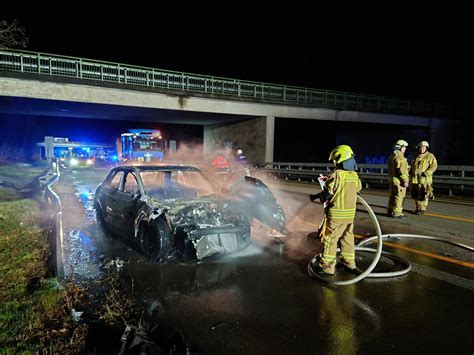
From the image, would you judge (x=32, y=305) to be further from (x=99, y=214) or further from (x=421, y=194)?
(x=421, y=194)

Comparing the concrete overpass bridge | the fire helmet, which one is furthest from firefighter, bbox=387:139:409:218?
the concrete overpass bridge

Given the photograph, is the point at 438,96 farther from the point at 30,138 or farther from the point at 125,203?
the point at 30,138

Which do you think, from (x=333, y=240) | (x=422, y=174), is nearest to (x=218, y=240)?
(x=333, y=240)

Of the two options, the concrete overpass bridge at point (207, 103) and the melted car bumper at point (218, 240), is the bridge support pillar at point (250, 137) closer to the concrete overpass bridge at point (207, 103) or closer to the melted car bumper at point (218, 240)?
the concrete overpass bridge at point (207, 103)

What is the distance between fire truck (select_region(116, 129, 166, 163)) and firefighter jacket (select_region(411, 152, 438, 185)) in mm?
18865

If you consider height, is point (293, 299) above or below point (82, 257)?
above

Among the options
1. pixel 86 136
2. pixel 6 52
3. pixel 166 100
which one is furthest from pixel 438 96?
pixel 86 136

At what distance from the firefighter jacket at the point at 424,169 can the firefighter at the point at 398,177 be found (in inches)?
22.0

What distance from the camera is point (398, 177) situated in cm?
781

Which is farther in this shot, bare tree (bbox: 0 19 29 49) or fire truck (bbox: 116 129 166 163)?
fire truck (bbox: 116 129 166 163)

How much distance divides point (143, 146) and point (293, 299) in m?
21.9

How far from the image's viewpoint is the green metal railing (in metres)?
16.6

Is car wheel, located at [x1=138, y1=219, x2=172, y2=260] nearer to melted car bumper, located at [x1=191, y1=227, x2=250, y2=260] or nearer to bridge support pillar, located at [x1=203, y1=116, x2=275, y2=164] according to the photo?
melted car bumper, located at [x1=191, y1=227, x2=250, y2=260]

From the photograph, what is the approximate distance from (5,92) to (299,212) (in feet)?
50.9
